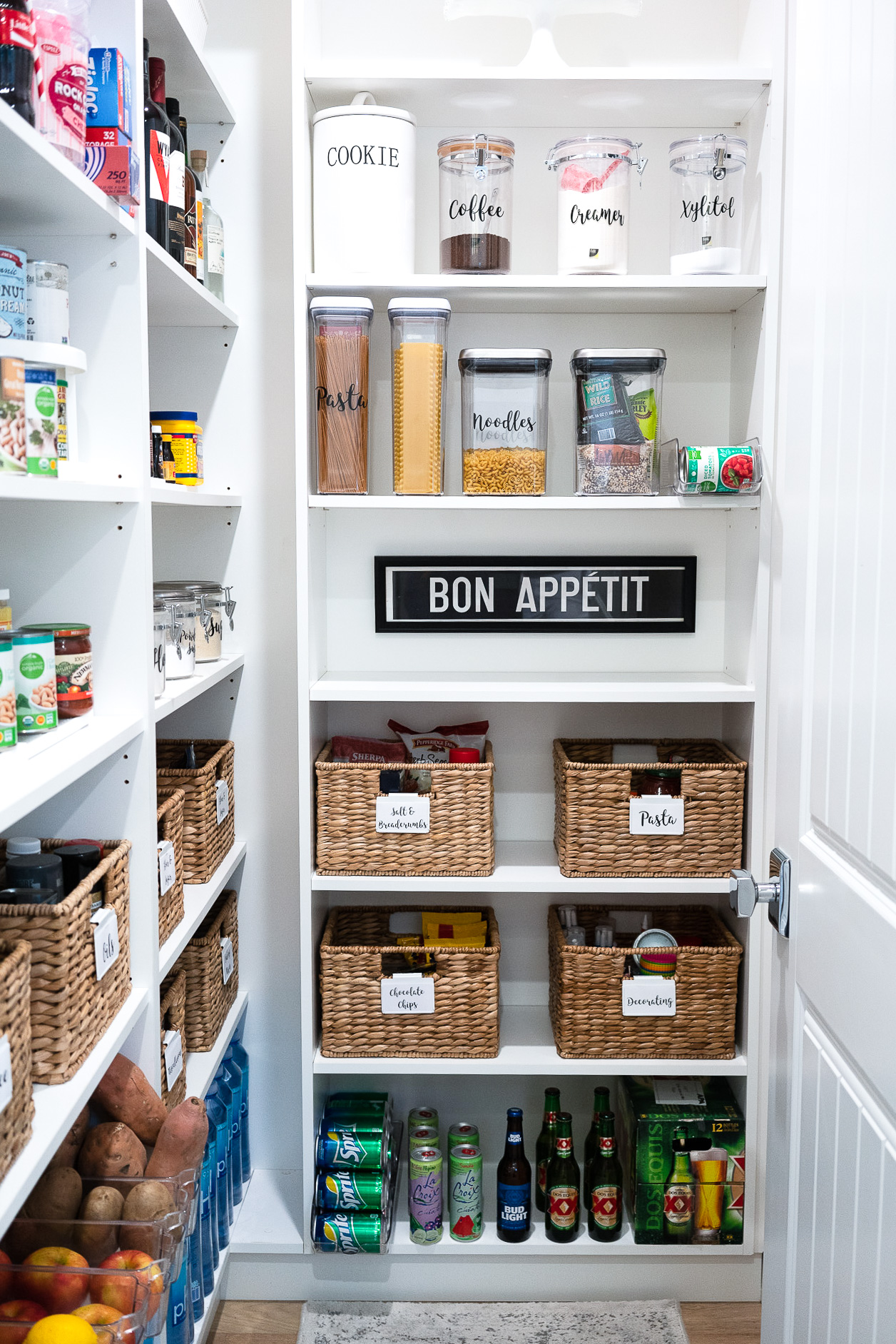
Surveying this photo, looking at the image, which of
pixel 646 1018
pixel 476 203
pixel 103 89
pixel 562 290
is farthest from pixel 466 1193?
pixel 103 89

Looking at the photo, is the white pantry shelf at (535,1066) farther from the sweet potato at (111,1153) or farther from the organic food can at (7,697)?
the organic food can at (7,697)

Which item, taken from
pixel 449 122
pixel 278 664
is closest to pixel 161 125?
pixel 449 122

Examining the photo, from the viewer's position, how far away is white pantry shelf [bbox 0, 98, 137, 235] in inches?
45.4

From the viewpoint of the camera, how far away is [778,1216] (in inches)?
54.9

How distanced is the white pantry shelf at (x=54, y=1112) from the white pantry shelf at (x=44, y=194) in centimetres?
104

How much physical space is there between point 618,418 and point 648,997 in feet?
3.58

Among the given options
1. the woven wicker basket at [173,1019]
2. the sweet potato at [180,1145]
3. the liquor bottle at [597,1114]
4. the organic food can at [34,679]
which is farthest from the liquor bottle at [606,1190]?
the organic food can at [34,679]

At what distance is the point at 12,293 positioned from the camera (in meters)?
1.31

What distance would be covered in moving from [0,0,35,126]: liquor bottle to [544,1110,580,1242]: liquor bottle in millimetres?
1910

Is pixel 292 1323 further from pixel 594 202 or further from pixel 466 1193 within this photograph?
pixel 594 202

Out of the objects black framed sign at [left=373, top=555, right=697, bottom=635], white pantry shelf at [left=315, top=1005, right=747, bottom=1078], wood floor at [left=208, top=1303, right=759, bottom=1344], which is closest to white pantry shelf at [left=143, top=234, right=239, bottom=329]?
black framed sign at [left=373, top=555, right=697, bottom=635]

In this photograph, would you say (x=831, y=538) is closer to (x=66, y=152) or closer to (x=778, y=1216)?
(x=778, y=1216)

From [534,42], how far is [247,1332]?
248 cm

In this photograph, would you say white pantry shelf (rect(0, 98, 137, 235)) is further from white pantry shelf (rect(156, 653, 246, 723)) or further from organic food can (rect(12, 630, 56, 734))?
white pantry shelf (rect(156, 653, 246, 723))
